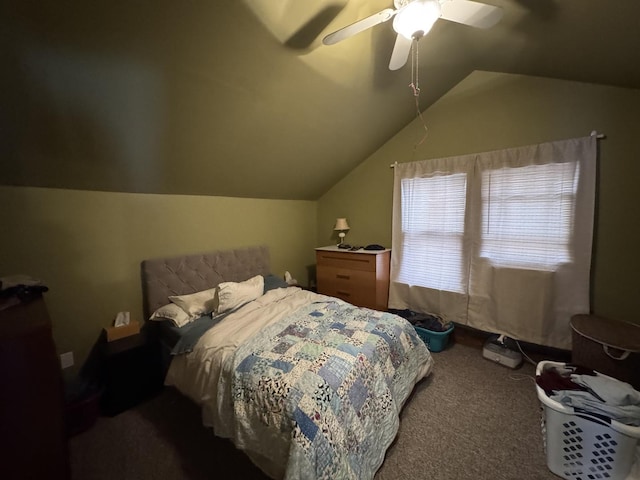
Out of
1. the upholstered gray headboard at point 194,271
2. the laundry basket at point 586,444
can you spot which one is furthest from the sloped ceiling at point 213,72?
the laundry basket at point 586,444

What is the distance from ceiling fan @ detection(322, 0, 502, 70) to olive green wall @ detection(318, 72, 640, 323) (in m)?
1.59

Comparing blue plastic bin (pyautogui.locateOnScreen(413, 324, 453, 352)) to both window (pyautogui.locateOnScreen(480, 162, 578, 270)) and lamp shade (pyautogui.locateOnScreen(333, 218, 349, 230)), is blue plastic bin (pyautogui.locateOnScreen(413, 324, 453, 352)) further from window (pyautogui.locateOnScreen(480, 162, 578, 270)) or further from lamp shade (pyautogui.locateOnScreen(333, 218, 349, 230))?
lamp shade (pyautogui.locateOnScreen(333, 218, 349, 230))

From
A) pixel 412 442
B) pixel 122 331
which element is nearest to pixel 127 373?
pixel 122 331

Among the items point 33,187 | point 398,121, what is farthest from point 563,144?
point 33,187

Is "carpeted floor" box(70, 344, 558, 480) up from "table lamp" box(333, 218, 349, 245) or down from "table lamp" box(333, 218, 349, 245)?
down

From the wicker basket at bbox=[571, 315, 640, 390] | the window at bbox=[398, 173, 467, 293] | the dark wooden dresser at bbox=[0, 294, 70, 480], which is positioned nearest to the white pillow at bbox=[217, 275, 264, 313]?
the dark wooden dresser at bbox=[0, 294, 70, 480]

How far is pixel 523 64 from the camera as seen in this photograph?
202 cm

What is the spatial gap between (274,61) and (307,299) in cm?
186

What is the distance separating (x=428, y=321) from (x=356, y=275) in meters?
0.94

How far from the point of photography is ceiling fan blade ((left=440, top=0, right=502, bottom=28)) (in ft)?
3.41

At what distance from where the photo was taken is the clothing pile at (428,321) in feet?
8.52

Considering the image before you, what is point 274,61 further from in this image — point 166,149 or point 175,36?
point 166,149

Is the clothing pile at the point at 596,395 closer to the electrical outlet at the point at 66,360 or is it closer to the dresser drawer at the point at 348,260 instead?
the dresser drawer at the point at 348,260

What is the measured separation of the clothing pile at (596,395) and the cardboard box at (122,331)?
2.87 m
